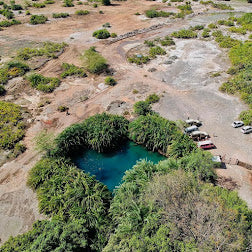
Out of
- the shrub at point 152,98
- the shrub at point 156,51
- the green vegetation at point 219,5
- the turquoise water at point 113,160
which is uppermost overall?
the green vegetation at point 219,5

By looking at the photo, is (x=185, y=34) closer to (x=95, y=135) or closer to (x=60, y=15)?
(x=60, y=15)

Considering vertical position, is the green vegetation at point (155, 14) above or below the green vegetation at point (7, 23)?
below

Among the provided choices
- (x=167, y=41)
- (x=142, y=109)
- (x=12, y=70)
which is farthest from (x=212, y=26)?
(x=12, y=70)

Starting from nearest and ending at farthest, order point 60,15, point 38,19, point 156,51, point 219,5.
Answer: point 156,51
point 38,19
point 60,15
point 219,5

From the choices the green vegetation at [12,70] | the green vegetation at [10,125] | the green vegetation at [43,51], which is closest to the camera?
the green vegetation at [10,125]

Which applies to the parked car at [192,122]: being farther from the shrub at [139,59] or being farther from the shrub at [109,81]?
the shrub at [139,59]

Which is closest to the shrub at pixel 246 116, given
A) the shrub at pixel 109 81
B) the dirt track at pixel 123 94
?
the dirt track at pixel 123 94
